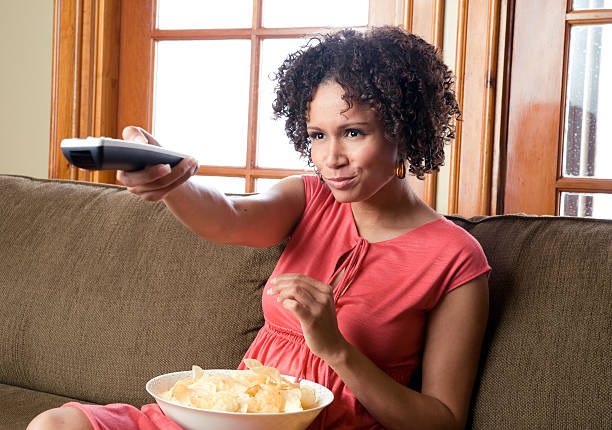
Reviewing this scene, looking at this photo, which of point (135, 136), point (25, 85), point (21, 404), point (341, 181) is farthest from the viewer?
point (25, 85)

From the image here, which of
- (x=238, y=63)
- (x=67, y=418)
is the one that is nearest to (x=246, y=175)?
(x=238, y=63)

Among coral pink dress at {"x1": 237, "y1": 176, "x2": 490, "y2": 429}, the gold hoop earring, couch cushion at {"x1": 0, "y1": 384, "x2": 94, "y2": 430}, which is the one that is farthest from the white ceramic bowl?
couch cushion at {"x1": 0, "y1": 384, "x2": 94, "y2": 430}

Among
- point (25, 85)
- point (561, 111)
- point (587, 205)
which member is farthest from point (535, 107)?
point (25, 85)

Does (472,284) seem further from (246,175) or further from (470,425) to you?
(246,175)

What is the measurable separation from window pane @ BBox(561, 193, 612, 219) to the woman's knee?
141cm

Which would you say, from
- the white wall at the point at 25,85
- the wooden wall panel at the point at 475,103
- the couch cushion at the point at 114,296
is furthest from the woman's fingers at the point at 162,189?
the white wall at the point at 25,85

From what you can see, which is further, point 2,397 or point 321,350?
point 2,397

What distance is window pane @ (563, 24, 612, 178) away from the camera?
6.15ft

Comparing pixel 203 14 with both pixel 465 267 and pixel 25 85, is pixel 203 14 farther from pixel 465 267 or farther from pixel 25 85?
pixel 465 267

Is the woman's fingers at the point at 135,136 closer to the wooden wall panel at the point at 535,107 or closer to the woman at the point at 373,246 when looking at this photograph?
the woman at the point at 373,246

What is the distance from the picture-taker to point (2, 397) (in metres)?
1.58

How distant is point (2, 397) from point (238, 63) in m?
1.35

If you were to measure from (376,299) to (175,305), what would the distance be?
1.73 feet

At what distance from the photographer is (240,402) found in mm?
922
